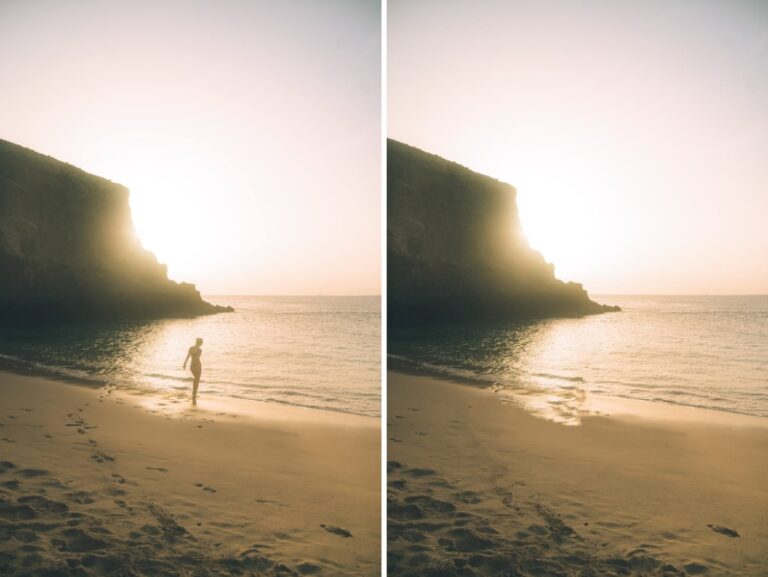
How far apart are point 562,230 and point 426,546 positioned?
170cm

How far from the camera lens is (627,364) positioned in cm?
270

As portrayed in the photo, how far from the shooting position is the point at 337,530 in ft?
7.50

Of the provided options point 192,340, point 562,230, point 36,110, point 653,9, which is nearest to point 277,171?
point 192,340

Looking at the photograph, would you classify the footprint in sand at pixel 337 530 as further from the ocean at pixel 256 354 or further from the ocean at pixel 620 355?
the ocean at pixel 620 355

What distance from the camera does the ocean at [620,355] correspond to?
8.04 ft

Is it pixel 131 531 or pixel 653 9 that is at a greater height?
pixel 653 9

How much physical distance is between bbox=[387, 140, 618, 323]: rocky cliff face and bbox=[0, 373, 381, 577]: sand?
791 millimetres

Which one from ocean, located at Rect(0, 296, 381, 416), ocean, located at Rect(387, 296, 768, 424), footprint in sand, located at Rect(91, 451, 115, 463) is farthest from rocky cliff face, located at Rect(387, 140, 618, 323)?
footprint in sand, located at Rect(91, 451, 115, 463)

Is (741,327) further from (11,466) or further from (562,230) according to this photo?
(11,466)

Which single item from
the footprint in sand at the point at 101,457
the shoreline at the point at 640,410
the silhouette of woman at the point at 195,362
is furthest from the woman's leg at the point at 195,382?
the shoreline at the point at 640,410

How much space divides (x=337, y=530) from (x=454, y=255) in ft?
5.41

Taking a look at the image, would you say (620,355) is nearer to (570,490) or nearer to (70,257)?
(570,490)

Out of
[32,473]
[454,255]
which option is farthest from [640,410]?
[32,473]

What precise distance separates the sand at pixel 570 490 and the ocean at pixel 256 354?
282 mm
